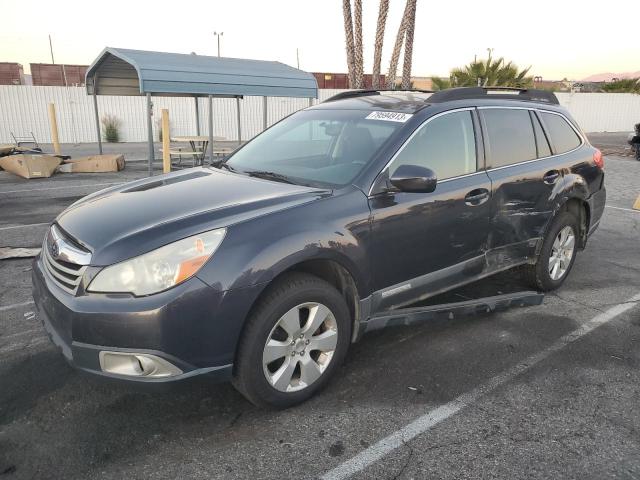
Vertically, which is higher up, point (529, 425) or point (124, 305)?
point (124, 305)

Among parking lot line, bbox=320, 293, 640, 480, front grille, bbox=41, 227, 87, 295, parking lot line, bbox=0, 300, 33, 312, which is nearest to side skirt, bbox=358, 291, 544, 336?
parking lot line, bbox=320, 293, 640, 480

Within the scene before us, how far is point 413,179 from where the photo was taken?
119 inches

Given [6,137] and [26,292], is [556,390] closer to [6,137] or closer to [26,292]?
[26,292]

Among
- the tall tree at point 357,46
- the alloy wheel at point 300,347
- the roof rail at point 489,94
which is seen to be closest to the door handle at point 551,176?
the roof rail at point 489,94

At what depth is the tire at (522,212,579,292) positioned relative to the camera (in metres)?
4.47

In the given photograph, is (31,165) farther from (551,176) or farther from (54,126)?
(551,176)

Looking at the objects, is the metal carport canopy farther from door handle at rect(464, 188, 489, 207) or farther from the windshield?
door handle at rect(464, 188, 489, 207)

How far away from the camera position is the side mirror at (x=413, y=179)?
9.94 feet

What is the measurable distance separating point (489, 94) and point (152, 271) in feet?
9.95

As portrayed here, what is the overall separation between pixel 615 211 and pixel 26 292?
8553 millimetres

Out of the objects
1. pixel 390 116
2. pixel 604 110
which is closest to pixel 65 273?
pixel 390 116

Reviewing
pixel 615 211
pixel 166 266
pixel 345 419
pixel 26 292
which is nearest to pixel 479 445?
pixel 345 419

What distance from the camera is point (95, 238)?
2.59 metres

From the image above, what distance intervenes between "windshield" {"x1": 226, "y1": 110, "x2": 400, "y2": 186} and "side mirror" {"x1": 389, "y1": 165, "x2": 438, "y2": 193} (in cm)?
27
